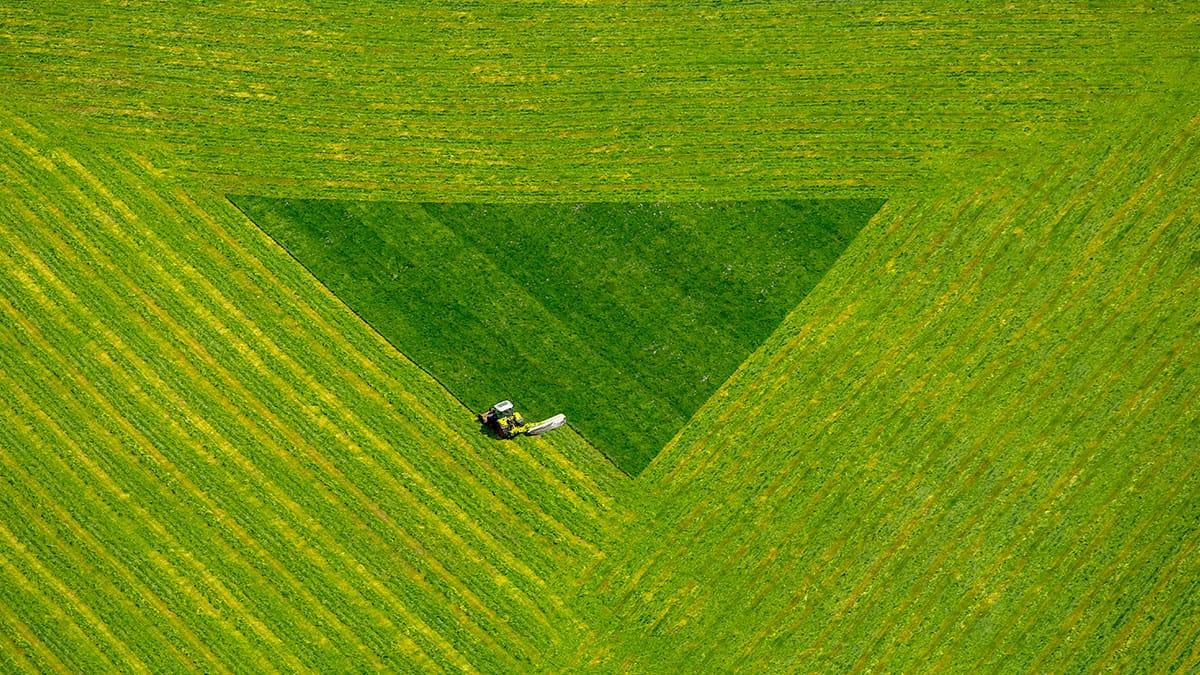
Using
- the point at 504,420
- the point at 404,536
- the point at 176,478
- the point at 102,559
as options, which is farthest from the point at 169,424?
the point at 504,420

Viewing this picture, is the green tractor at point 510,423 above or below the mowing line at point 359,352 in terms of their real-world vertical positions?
below

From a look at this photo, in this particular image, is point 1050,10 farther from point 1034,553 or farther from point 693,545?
point 693,545

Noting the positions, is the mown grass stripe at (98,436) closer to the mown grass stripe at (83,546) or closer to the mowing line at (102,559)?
the mown grass stripe at (83,546)

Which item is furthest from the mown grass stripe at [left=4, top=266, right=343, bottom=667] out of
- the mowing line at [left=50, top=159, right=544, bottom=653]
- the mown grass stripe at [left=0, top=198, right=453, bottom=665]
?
the mowing line at [left=50, top=159, right=544, bottom=653]

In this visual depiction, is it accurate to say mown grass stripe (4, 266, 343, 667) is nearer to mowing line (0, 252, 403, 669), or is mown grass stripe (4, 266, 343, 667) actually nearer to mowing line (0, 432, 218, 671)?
mowing line (0, 252, 403, 669)

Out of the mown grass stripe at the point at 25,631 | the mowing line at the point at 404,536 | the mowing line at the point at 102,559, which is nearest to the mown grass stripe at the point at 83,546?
the mowing line at the point at 102,559

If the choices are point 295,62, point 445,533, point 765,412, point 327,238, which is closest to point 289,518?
point 445,533
